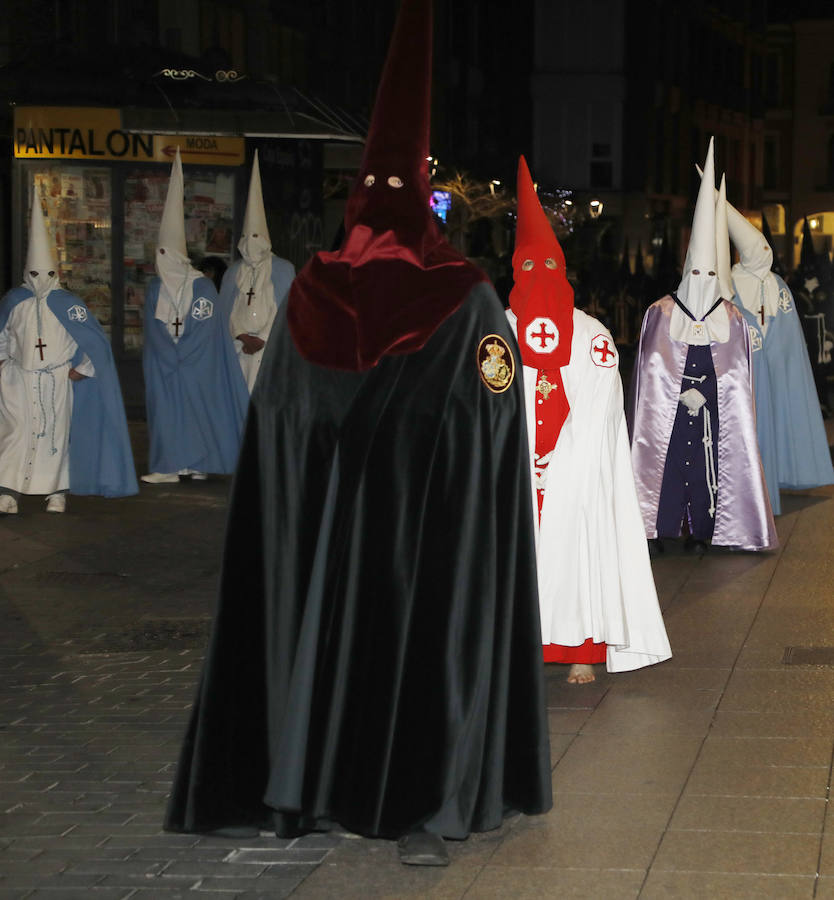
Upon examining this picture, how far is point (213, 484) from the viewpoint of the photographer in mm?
14477

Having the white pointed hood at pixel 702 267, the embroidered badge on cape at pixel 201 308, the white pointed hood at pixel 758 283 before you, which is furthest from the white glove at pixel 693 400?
the embroidered badge on cape at pixel 201 308

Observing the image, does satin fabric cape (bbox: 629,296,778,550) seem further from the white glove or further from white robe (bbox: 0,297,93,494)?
white robe (bbox: 0,297,93,494)

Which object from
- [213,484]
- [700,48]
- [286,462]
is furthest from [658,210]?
[286,462]

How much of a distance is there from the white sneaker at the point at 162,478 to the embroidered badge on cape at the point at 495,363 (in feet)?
32.8

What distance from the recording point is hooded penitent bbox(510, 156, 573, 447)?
22.3 feet

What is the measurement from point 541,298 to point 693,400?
3.81 metres

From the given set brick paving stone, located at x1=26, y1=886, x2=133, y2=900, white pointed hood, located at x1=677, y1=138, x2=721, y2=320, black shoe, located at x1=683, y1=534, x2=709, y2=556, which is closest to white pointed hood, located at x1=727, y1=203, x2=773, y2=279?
white pointed hood, located at x1=677, y1=138, x2=721, y2=320

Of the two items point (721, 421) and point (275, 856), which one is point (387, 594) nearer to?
point (275, 856)

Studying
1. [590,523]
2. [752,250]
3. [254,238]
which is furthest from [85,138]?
[590,523]

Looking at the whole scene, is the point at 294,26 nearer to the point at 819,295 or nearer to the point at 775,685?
the point at 819,295

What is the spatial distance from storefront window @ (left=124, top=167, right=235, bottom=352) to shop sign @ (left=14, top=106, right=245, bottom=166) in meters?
0.26

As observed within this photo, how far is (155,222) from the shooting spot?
20172 mm

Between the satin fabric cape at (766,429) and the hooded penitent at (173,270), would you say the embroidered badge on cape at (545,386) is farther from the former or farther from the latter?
the hooded penitent at (173,270)

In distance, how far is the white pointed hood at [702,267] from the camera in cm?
1027
